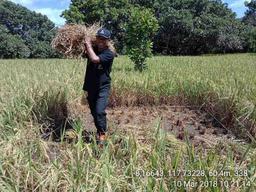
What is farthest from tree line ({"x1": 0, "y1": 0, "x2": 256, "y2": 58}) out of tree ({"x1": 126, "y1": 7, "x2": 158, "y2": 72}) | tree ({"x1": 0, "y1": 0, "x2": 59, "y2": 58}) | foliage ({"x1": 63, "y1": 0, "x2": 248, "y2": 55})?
tree ({"x1": 126, "y1": 7, "x2": 158, "y2": 72})

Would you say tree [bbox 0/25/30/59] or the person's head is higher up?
the person's head

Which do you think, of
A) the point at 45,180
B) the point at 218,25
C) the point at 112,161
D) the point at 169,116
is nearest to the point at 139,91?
the point at 169,116

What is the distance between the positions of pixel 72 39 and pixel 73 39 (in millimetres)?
Answer: 17

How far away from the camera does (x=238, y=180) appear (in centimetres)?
342

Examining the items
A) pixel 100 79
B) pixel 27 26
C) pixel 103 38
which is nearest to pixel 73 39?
pixel 103 38

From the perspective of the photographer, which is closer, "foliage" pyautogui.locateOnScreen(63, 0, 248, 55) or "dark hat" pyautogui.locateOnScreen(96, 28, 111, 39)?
"dark hat" pyautogui.locateOnScreen(96, 28, 111, 39)

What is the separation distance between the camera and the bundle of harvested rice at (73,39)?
5766 millimetres

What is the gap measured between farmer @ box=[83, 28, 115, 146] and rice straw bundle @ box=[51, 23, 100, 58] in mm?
144

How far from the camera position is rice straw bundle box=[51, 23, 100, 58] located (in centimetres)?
577

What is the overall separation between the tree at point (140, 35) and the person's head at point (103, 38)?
8440mm

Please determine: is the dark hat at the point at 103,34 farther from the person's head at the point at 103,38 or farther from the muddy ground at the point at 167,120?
the muddy ground at the point at 167,120

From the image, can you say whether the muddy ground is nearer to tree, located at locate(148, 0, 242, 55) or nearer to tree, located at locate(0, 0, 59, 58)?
tree, located at locate(148, 0, 242, 55)

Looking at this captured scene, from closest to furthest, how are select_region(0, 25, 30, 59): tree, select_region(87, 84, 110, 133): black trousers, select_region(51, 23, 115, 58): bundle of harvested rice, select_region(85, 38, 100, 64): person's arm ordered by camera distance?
select_region(85, 38, 100, 64): person's arm, select_region(87, 84, 110, 133): black trousers, select_region(51, 23, 115, 58): bundle of harvested rice, select_region(0, 25, 30, 59): tree

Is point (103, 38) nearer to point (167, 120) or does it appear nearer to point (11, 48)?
point (167, 120)
